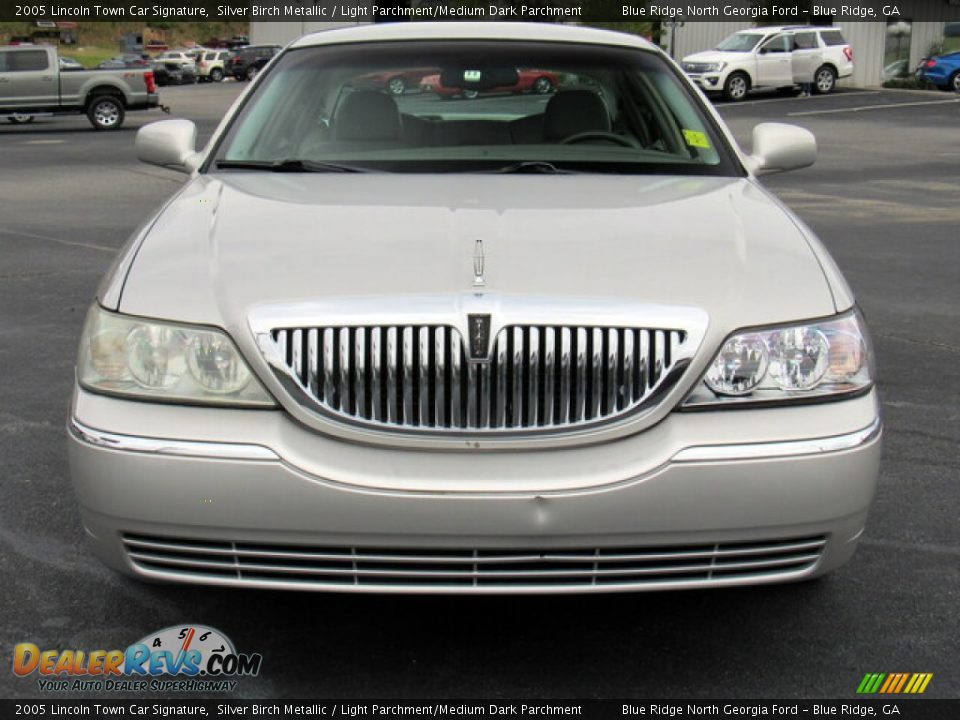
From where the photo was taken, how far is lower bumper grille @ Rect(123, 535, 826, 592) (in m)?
2.86

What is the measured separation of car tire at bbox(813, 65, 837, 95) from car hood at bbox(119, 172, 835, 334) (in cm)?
3282

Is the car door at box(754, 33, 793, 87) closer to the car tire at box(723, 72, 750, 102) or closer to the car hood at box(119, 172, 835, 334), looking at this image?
the car tire at box(723, 72, 750, 102)

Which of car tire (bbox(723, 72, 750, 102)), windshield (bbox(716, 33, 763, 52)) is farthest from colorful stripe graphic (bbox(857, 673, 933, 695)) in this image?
windshield (bbox(716, 33, 763, 52))

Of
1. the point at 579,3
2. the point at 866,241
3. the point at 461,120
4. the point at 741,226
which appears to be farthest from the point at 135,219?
the point at 579,3

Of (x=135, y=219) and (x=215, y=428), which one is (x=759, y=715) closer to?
(x=215, y=428)

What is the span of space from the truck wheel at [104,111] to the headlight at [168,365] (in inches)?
934

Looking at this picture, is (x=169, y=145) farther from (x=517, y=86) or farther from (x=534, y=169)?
(x=534, y=169)

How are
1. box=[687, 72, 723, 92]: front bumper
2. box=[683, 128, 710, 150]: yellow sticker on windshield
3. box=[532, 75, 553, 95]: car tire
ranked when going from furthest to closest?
box=[687, 72, 723, 92]: front bumper → box=[532, 75, 553, 95]: car tire → box=[683, 128, 710, 150]: yellow sticker on windshield

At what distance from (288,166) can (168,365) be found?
4.37 feet

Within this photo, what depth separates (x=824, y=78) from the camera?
34969mm

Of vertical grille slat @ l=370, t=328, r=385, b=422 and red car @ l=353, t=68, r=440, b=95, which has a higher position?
red car @ l=353, t=68, r=440, b=95

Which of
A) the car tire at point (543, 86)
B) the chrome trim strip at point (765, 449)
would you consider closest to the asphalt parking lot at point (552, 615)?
the chrome trim strip at point (765, 449)

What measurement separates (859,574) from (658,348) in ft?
4.35

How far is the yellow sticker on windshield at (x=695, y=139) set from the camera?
4410mm
